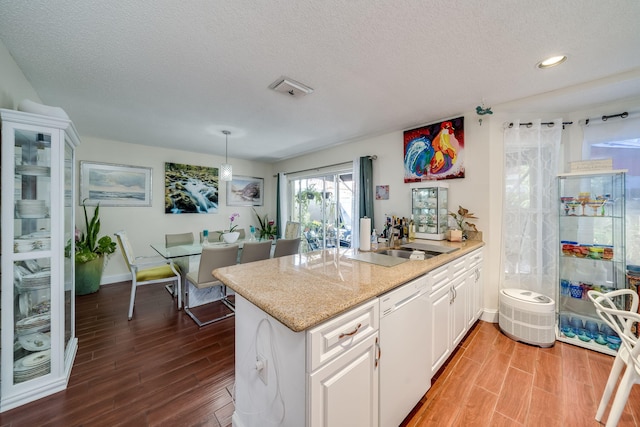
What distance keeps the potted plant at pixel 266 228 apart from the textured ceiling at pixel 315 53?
2.93m

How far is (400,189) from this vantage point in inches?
129

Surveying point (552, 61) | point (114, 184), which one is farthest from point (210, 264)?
point (552, 61)

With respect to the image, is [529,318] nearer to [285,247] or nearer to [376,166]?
[376,166]

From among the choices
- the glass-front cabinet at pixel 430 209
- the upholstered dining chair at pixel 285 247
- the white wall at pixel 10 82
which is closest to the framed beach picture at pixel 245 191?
the upholstered dining chair at pixel 285 247

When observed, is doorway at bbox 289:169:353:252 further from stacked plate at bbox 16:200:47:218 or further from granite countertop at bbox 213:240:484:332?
stacked plate at bbox 16:200:47:218

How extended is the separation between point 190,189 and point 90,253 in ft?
5.79

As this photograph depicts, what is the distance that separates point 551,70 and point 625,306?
2.12m

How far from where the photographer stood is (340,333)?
3.06 feet

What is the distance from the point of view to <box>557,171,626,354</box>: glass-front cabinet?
2.07m

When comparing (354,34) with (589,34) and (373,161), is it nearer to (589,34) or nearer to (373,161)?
(589,34)

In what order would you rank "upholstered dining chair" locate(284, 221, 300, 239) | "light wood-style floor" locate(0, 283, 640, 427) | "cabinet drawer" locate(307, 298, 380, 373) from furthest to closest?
"upholstered dining chair" locate(284, 221, 300, 239) < "light wood-style floor" locate(0, 283, 640, 427) < "cabinet drawer" locate(307, 298, 380, 373)

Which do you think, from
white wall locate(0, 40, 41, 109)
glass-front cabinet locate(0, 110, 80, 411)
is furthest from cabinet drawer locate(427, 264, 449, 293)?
white wall locate(0, 40, 41, 109)

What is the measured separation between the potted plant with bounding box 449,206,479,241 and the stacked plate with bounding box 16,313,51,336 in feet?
12.2

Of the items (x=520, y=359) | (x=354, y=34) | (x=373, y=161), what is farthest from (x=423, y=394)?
(x=373, y=161)
